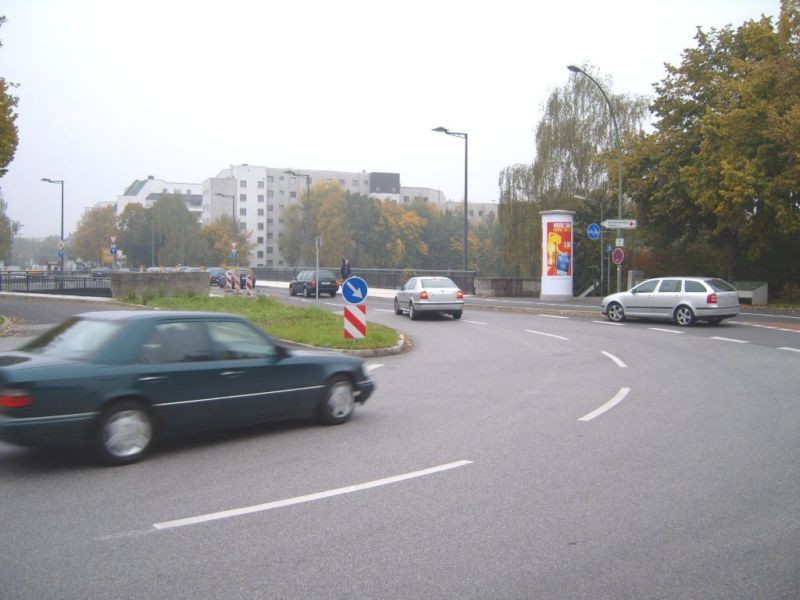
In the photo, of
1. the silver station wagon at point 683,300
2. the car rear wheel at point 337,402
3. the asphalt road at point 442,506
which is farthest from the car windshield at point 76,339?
the silver station wagon at point 683,300

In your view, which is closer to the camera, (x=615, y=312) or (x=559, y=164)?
(x=615, y=312)

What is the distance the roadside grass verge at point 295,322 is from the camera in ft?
54.2

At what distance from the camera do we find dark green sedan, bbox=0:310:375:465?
6324 mm

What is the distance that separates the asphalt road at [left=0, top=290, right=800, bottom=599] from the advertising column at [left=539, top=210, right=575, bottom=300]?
27.9m

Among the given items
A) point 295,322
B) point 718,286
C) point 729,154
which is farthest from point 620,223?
point 295,322

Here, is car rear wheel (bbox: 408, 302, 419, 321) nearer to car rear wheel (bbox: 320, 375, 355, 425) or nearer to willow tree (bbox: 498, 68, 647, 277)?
car rear wheel (bbox: 320, 375, 355, 425)

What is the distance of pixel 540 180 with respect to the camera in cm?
5006

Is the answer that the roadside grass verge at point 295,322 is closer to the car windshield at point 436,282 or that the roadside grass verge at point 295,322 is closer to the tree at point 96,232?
the car windshield at point 436,282

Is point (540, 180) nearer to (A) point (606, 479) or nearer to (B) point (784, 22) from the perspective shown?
(B) point (784, 22)

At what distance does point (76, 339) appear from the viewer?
710cm

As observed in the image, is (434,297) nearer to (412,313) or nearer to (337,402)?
(412,313)

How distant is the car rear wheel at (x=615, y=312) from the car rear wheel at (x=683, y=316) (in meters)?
2.06

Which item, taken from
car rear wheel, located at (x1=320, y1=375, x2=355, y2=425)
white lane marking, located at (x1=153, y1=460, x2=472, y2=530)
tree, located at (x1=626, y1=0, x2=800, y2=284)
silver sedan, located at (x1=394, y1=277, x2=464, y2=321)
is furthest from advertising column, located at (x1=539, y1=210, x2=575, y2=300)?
white lane marking, located at (x1=153, y1=460, x2=472, y2=530)

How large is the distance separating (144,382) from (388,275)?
160 feet
